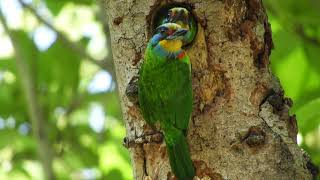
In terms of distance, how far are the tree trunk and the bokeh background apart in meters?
0.35

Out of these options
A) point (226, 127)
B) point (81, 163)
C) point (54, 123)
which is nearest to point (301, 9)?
point (226, 127)

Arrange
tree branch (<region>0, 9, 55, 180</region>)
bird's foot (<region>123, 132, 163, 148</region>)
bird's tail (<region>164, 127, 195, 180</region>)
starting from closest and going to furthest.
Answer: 1. bird's tail (<region>164, 127, 195, 180</region>)
2. bird's foot (<region>123, 132, 163, 148</region>)
3. tree branch (<region>0, 9, 55, 180</region>)

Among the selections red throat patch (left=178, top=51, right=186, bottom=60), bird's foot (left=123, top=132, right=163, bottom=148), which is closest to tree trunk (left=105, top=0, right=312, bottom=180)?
bird's foot (left=123, top=132, right=163, bottom=148)

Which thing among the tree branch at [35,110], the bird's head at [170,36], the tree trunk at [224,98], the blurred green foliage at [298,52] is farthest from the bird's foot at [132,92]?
the tree branch at [35,110]

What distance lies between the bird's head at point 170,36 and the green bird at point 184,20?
7cm

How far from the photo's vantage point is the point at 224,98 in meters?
1.68

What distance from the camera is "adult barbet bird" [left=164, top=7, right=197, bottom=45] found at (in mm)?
1695

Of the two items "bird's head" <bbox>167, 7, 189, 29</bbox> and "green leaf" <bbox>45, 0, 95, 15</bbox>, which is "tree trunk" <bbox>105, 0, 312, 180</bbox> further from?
"green leaf" <bbox>45, 0, 95, 15</bbox>

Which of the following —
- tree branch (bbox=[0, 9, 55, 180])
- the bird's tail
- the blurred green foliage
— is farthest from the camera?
tree branch (bbox=[0, 9, 55, 180])

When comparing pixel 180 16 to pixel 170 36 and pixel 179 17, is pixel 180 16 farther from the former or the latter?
pixel 170 36

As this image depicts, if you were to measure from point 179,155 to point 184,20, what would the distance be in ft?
1.13

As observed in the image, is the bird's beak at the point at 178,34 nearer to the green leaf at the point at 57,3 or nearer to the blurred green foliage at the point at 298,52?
the blurred green foliage at the point at 298,52

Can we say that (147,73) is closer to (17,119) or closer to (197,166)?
(197,166)

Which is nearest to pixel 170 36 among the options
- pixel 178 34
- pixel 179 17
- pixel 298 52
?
pixel 178 34
